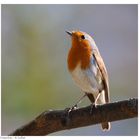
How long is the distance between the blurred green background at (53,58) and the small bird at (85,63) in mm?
163

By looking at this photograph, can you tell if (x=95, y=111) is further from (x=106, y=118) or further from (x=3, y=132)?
(x=3, y=132)

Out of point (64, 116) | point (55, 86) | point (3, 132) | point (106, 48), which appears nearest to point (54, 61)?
point (55, 86)

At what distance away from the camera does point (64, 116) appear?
2.02 meters

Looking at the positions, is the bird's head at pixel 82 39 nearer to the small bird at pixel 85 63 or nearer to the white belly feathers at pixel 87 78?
the small bird at pixel 85 63

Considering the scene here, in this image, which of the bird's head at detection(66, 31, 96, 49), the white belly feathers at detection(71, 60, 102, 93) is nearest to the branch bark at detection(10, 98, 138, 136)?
the white belly feathers at detection(71, 60, 102, 93)

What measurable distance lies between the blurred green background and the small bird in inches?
6.4

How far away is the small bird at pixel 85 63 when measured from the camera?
2.33 m

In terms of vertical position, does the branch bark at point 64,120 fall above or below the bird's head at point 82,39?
below

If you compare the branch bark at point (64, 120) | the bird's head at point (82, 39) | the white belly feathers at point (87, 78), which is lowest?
the branch bark at point (64, 120)

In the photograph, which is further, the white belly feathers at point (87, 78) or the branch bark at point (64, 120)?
the white belly feathers at point (87, 78)

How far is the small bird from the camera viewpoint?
7.66 feet

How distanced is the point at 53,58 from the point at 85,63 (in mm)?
423

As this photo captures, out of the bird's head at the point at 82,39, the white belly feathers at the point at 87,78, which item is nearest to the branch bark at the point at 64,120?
the white belly feathers at the point at 87,78
